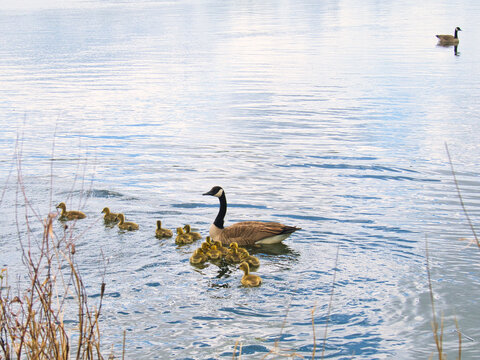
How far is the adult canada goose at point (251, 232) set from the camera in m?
10.4

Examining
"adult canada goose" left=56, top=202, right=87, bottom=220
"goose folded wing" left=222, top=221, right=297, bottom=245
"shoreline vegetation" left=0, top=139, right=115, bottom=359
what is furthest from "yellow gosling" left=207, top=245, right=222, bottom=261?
"adult canada goose" left=56, top=202, right=87, bottom=220

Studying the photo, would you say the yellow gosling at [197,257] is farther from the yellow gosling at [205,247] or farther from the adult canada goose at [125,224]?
the adult canada goose at [125,224]

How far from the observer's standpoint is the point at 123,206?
12820mm

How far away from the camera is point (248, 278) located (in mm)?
8750

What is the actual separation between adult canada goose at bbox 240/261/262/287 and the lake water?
122 mm

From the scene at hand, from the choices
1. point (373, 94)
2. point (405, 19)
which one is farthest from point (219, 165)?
point (405, 19)

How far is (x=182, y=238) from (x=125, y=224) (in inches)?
46.9

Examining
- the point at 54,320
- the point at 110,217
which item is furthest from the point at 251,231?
the point at 54,320

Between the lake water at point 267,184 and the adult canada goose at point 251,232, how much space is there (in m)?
0.25

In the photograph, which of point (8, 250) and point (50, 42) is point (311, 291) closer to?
point (8, 250)

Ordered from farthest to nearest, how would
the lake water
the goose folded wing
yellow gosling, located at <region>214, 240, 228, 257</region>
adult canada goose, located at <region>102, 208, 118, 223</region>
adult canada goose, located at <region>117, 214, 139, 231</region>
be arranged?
adult canada goose, located at <region>102, 208, 118, 223</region> < adult canada goose, located at <region>117, 214, 139, 231</region> < the goose folded wing < yellow gosling, located at <region>214, 240, 228, 257</region> < the lake water

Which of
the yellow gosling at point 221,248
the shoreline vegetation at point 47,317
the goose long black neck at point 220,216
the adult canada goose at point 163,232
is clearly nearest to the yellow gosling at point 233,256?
the yellow gosling at point 221,248

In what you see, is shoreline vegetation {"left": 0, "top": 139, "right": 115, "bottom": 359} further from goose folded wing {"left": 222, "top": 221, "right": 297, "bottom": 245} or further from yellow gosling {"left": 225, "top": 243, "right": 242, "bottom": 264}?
goose folded wing {"left": 222, "top": 221, "right": 297, "bottom": 245}

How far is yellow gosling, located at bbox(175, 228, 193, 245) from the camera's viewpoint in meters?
10.5
